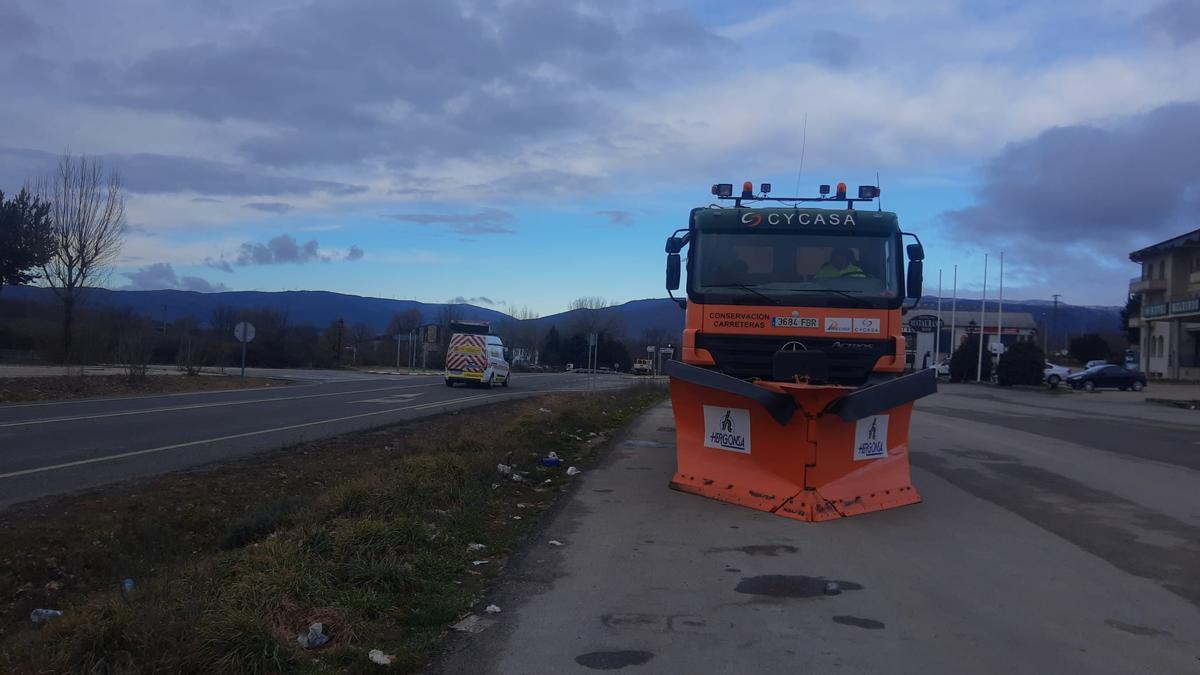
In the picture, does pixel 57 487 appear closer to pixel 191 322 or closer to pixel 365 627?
pixel 365 627

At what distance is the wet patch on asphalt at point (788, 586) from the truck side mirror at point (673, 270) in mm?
5043

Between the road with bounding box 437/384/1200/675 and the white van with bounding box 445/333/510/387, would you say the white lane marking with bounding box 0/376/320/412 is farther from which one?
the road with bounding box 437/384/1200/675

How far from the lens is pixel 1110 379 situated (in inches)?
2082

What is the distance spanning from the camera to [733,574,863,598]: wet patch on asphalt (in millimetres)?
6887

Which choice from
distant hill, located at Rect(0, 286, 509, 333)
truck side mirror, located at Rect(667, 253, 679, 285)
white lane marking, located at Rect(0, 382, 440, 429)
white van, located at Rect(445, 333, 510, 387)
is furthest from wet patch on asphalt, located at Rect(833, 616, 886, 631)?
distant hill, located at Rect(0, 286, 509, 333)

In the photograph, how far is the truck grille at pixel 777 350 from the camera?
1066 cm

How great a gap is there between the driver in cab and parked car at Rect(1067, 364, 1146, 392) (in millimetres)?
47243

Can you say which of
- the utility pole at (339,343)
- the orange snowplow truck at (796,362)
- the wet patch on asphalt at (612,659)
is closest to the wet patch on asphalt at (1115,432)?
the orange snowplow truck at (796,362)

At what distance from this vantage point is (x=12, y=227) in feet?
131

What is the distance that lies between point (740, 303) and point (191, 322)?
73.0 meters

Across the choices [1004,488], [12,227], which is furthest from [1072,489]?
[12,227]

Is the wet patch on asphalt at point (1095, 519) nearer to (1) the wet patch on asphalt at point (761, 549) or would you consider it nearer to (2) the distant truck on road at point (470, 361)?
(1) the wet patch on asphalt at point (761, 549)

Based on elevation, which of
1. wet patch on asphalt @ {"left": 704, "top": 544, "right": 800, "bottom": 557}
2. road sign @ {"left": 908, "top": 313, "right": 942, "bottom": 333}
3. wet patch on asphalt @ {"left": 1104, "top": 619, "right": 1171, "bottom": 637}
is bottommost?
wet patch on asphalt @ {"left": 704, "top": 544, "right": 800, "bottom": 557}

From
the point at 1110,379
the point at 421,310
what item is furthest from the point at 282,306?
the point at 1110,379
